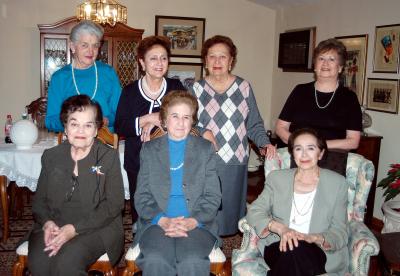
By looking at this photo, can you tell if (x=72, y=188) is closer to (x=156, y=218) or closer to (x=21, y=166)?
(x=156, y=218)

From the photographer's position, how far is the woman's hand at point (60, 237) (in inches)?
79.7

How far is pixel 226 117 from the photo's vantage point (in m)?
2.62

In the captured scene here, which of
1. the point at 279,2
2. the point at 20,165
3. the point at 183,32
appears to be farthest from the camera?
the point at 183,32

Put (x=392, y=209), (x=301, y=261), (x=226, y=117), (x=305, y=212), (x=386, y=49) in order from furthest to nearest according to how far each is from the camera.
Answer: (x=386, y=49) → (x=392, y=209) → (x=226, y=117) → (x=305, y=212) → (x=301, y=261)

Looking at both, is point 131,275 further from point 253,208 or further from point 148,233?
point 253,208

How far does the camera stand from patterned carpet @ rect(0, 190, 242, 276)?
304 centimetres

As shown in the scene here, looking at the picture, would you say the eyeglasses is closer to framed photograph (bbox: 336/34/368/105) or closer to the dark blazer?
the dark blazer

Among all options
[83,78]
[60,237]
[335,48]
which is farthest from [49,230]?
[335,48]

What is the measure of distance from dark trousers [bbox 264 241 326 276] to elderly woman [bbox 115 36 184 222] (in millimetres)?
976

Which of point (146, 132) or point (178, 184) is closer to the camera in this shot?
point (178, 184)

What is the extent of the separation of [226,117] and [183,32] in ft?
11.8

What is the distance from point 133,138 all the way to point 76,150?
38cm

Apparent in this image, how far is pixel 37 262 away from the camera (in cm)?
200

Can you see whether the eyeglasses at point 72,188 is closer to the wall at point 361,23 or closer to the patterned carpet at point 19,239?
the patterned carpet at point 19,239
